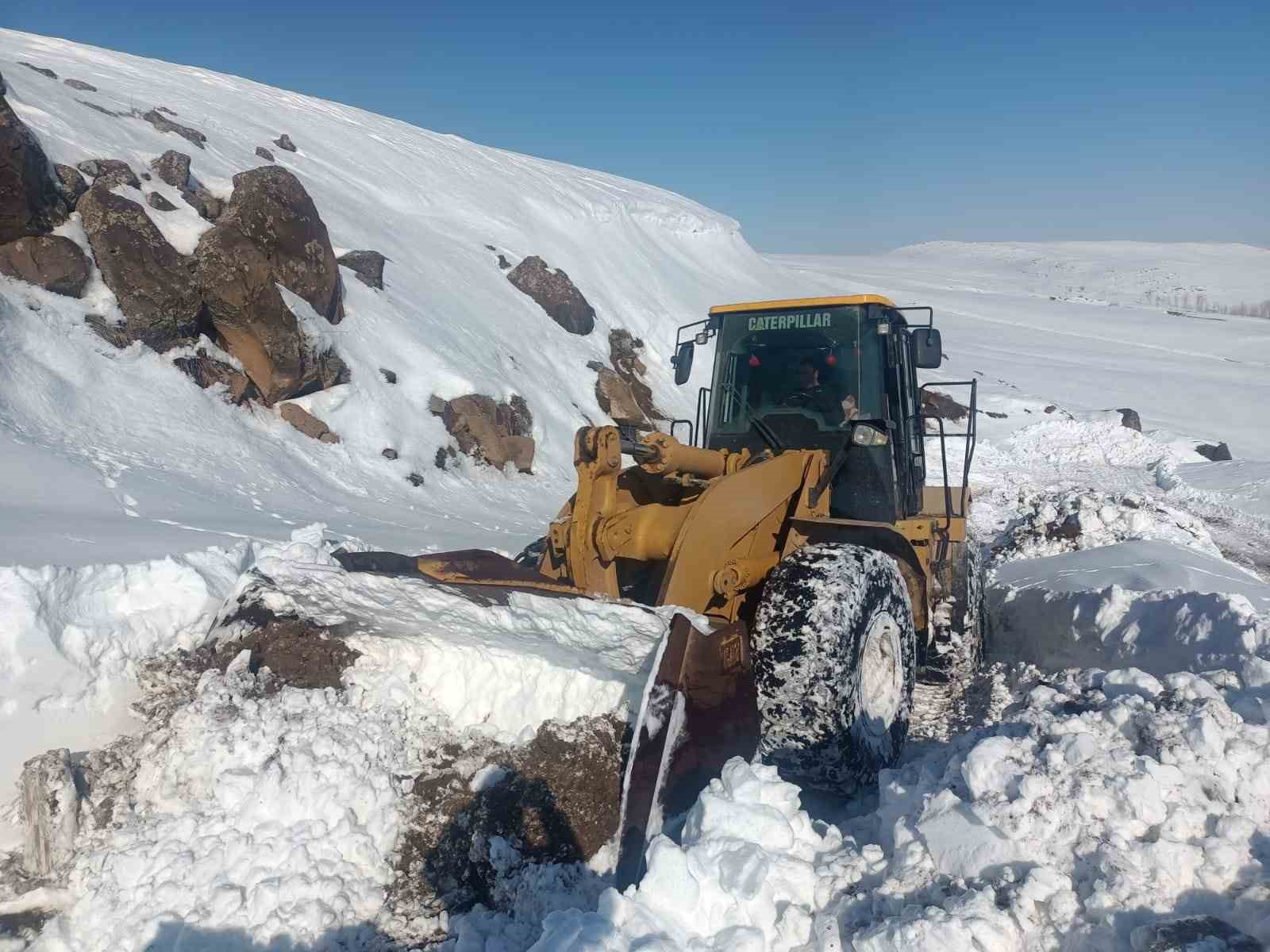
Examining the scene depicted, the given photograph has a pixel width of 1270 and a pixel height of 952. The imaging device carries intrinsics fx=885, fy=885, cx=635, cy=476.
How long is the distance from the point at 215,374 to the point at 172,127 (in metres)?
9.23

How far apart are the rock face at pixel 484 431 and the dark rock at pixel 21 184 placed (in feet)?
17.1

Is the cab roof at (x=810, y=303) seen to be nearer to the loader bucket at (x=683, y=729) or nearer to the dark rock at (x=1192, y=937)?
the loader bucket at (x=683, y=729)

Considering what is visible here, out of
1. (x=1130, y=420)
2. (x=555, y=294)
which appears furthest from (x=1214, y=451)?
(x=555, y=294)

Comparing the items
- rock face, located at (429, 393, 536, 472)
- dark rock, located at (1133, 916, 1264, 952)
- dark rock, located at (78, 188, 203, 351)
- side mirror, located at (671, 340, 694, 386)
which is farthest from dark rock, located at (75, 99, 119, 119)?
dark rock, located at (1133, 916, 1264, 952)

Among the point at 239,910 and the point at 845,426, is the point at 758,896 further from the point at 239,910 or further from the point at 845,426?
the point at 845,426

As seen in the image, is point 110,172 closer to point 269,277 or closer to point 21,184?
point 21,184

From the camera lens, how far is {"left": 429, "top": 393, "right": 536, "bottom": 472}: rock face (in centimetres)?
1305

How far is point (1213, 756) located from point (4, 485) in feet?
25.0

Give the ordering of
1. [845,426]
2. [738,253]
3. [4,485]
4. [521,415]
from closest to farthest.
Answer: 1. [845,426]
2. [4,485]
3. [521,415]
4. [738,253]

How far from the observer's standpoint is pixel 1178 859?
256 cm

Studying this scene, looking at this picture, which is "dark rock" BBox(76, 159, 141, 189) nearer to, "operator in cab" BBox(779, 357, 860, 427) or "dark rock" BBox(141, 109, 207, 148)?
"dark rock" BBox(141, 109, 207, 148)

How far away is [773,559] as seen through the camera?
4.45 meters

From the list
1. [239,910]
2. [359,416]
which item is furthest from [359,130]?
[239,910]

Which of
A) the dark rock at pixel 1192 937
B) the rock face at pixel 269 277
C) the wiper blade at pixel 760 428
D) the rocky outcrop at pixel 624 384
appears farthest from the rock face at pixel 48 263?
the dark rock at pixel 1192 937
